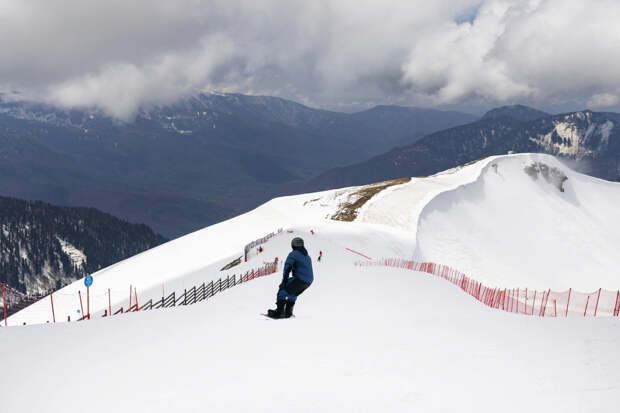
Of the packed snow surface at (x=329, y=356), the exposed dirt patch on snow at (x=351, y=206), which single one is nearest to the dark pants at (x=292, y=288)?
the packed snow surface at (x=329, y=356)

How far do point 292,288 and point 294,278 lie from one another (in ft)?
1.11

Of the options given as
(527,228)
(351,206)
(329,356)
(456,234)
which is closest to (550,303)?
(329,356)

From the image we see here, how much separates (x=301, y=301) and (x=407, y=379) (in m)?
9.01

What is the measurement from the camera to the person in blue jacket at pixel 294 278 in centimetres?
1188

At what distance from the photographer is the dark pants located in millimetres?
11914

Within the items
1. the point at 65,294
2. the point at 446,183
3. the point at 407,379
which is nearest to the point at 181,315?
the point at 407,379

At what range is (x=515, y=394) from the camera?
6828 millimetres

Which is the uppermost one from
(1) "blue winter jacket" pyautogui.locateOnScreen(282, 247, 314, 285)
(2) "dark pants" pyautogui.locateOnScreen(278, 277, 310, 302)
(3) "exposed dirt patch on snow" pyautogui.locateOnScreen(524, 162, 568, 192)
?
(3) "exposed dirt patch on snow" pyautogui.locateOnScreen(524, 162, 568, 192)

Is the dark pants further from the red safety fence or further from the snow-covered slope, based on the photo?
the snow-covered slope

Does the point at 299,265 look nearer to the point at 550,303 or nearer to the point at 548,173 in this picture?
the point at 550,303

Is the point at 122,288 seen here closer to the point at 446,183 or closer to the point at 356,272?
the point at 356,272

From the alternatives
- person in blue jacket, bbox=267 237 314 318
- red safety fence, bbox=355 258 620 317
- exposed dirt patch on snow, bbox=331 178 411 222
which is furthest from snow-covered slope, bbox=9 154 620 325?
person in blue jacket, bbox=267 237 314 318

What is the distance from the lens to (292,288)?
12.0m

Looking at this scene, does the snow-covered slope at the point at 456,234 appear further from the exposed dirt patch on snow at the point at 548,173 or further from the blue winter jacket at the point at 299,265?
the blue winter jacket at the point at 299,265
